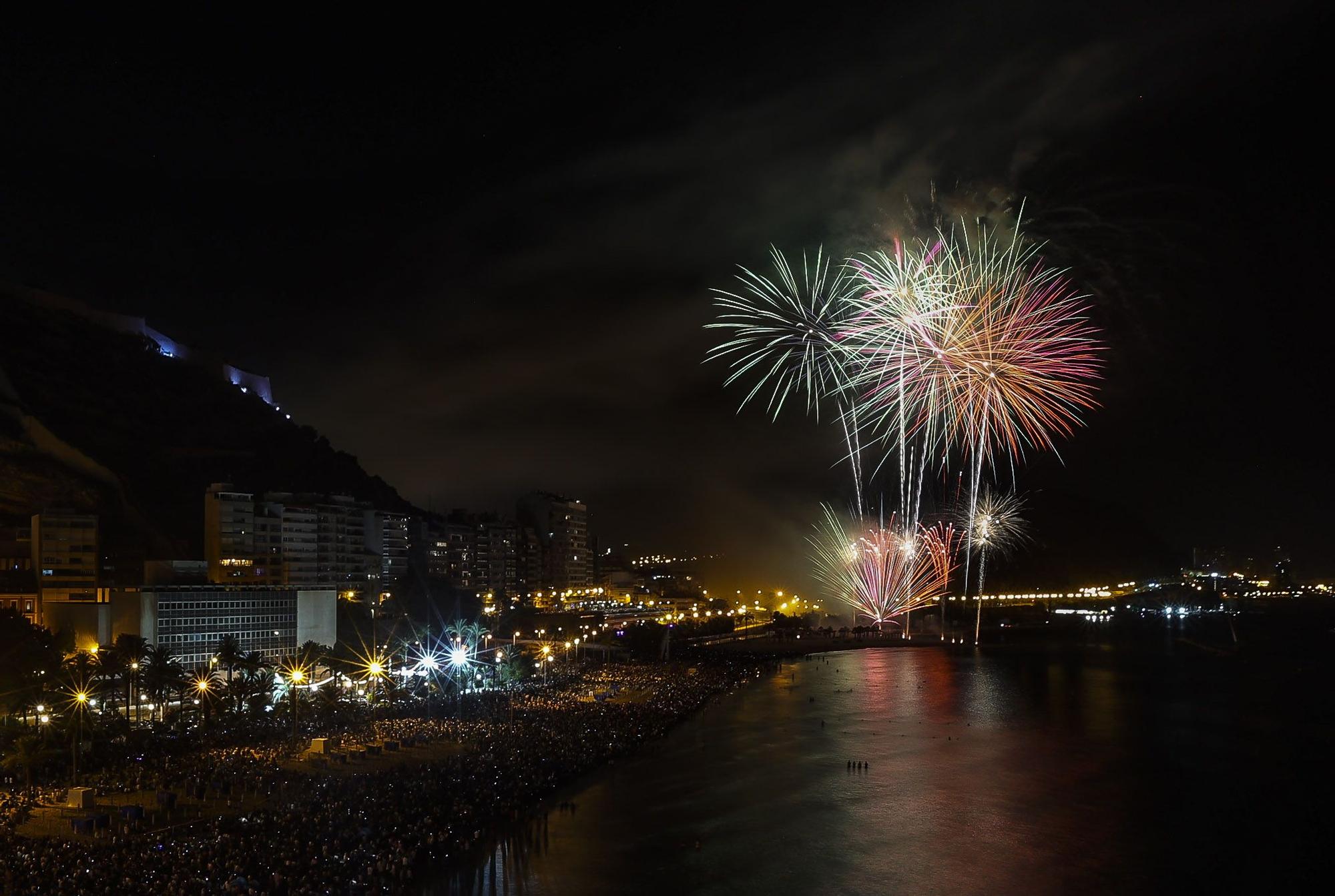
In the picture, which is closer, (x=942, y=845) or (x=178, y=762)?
(x=942, y=845)

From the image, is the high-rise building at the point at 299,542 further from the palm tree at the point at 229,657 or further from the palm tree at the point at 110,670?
the palm tree at the point at 110,670

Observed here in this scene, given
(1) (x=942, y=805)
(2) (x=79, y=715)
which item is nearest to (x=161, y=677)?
(2) (x=79, y=715)

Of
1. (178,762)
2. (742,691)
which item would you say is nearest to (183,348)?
(742,691)

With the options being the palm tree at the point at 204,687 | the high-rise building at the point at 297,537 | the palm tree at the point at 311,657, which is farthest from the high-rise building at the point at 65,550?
the palm tree at the point at 311,657

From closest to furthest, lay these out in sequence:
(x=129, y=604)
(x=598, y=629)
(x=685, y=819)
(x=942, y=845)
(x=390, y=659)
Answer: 1. (x=942, y=845)
2. (x=685, y=819)
3. (x=129, y=604)
4. (x=390, y=659)
5. (x=598, y=629)

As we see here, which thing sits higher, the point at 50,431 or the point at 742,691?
the point at 50,431

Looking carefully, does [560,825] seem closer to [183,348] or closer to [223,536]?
[223,536]
